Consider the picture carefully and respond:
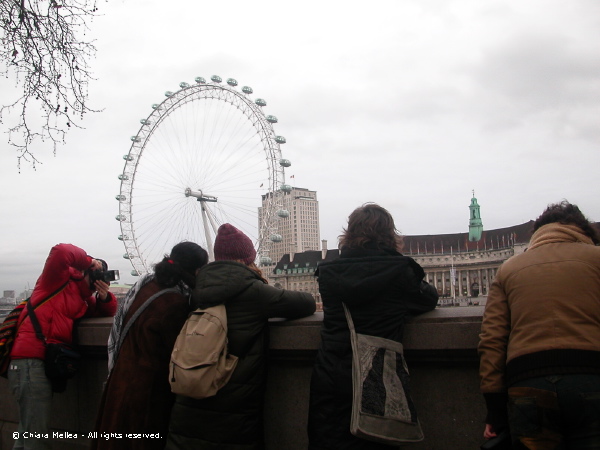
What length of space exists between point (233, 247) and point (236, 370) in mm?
693

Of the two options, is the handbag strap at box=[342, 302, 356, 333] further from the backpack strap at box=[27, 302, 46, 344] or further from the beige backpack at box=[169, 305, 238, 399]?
the backpack strap at box=[27, 302, 46, 344]

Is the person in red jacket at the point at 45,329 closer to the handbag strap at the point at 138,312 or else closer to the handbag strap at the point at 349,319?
the handbag strap at the point at 138,312

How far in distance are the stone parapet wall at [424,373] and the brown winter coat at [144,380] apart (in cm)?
63

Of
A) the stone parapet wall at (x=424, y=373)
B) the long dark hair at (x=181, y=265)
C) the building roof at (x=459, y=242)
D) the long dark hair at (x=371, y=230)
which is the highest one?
the building roof at (x=459, y=242)

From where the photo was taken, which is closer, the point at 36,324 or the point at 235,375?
the point at 235,375

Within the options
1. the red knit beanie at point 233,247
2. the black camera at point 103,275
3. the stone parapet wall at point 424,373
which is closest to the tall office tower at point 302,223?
the black camera at point 103,275

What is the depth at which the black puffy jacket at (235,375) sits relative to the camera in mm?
2869

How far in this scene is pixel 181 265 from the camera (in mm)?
3336

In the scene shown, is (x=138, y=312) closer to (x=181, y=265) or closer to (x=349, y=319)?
(x=181, y=265)

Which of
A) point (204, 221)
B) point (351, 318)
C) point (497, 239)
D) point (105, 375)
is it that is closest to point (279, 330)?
point (351, 318)

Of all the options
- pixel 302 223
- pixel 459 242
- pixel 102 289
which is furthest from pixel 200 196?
pixel 459 242

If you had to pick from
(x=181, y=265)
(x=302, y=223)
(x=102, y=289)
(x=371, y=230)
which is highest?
(x=302, y=223)

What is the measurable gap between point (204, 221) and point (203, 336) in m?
31.3

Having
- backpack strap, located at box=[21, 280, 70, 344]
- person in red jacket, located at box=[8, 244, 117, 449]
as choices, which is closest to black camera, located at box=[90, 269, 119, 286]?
person in red jacket, located at box=[8, 244, 117, 449]
